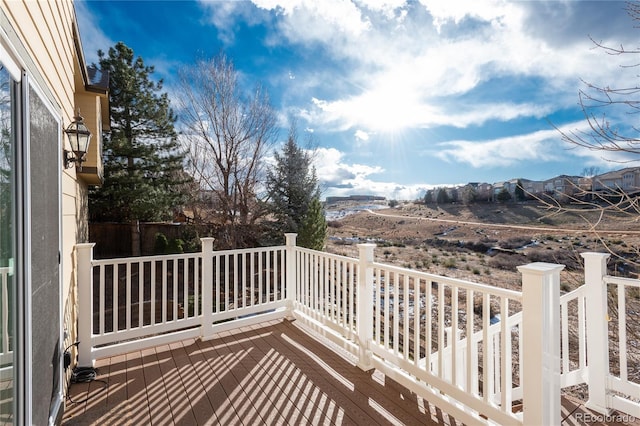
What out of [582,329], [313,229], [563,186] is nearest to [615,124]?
[563,186]

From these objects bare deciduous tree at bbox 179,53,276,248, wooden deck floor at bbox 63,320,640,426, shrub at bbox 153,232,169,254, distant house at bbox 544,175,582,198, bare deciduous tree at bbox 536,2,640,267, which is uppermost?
bare deciduous tree at bbox 179,53,276,248

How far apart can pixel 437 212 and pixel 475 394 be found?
231 inches

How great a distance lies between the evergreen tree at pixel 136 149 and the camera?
1049 cm

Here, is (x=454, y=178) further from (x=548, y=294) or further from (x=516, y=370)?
(x=548, y=294)

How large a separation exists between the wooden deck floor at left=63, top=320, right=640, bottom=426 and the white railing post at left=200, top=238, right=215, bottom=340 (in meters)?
0.24

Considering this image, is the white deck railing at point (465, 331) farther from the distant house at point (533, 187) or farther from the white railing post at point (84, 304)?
the distant house at point (533, 187)

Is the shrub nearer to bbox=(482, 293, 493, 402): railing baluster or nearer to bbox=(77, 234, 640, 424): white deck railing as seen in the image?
bbox=(77, 234, 640, 424): white deck railing

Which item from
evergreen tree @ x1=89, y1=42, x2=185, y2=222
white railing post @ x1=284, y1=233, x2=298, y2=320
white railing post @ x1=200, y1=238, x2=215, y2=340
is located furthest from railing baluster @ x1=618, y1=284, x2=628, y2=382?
evergreen tree @ x1=89, y1=42, x2=185, y2=222

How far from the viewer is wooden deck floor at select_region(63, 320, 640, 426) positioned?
7.32ft

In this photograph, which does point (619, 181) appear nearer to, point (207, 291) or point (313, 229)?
point (207, 291)

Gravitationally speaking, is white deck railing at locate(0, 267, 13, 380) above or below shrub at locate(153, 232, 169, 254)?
above

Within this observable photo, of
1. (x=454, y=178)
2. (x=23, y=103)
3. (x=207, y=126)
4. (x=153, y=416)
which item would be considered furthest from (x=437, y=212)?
(x=207, y=126)

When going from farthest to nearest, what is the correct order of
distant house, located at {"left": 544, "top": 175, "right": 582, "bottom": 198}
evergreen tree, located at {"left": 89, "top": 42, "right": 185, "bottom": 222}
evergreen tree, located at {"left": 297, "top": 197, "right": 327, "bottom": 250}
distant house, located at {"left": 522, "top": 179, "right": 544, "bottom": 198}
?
evergreen tree, located at {"left": 89, "top": 42, "right": 185, "bottom": 222}
evergreen tree, located at {"left": 297, "top": 197, "right": 327, "bottom": 250}
distant house, located at {"left": 522, "top": 179, "right": 544, "bottom": 198}
distant house, located at {"left": 544, "top": 175, "right": 582, "bottom": 198}

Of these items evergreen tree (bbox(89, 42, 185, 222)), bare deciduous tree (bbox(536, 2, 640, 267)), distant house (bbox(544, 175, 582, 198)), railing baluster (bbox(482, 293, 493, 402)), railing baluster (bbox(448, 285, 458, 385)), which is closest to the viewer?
railing baluster (bbox(482, 293, 493, 402))
